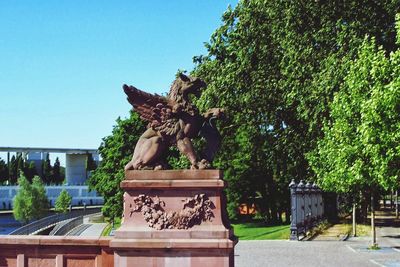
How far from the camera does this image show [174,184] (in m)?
11.4

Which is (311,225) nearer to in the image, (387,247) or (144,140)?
(387,247)

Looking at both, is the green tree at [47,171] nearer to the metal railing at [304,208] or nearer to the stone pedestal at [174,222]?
the metal railing at [304,208]

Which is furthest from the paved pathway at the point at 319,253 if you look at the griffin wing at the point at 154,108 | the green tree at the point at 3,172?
the green tree at the point at 3,172

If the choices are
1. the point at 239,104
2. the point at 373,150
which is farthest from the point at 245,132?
the point at 373,150

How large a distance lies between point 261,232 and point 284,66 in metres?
13.0

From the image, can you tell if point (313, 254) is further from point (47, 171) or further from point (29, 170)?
point (47, 171)

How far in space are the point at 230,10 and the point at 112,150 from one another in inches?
857

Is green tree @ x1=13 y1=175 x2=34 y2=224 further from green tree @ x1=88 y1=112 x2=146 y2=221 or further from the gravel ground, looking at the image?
the gravel ground

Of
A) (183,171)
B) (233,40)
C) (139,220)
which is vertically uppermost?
(233,40)

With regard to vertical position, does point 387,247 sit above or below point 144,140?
below

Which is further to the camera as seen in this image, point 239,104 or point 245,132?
point 245,132

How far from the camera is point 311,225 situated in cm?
3431

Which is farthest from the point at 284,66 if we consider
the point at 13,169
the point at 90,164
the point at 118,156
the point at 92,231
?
the point at 13,169

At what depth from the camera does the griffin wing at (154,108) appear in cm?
1206
